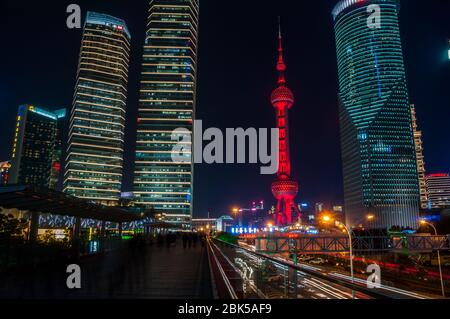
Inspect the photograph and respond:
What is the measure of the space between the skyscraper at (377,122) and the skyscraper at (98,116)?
127035 millimetres

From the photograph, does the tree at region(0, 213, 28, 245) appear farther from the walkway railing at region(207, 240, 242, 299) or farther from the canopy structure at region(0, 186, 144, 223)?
the walkway railing at region(207, 240, 242, 299)

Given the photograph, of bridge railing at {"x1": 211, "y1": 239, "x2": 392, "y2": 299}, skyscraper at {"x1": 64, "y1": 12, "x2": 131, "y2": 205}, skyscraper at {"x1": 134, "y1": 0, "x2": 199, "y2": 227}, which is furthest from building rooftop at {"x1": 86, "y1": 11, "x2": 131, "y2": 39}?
bridge railing at {"x1": 211, "y1": 239, "x2": 392, "y2": 299}

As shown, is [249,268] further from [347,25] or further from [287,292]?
[347,25]

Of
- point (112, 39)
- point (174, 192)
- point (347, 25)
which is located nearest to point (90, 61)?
point (112, 39)

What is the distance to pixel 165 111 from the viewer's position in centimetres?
16900

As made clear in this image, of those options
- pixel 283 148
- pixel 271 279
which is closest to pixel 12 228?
pixel 271 279

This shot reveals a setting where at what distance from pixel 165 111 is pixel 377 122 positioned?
10863cm

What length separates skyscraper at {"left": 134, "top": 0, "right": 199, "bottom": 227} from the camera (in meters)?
165

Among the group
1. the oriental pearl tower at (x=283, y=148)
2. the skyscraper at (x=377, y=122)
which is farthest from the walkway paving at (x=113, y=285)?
the skyscraper at (x=377, y=122)

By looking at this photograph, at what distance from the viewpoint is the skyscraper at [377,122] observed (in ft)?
538

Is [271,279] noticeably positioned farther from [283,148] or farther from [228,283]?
[283,148]

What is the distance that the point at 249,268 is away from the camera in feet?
34.4

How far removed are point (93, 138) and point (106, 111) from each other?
16.0m
